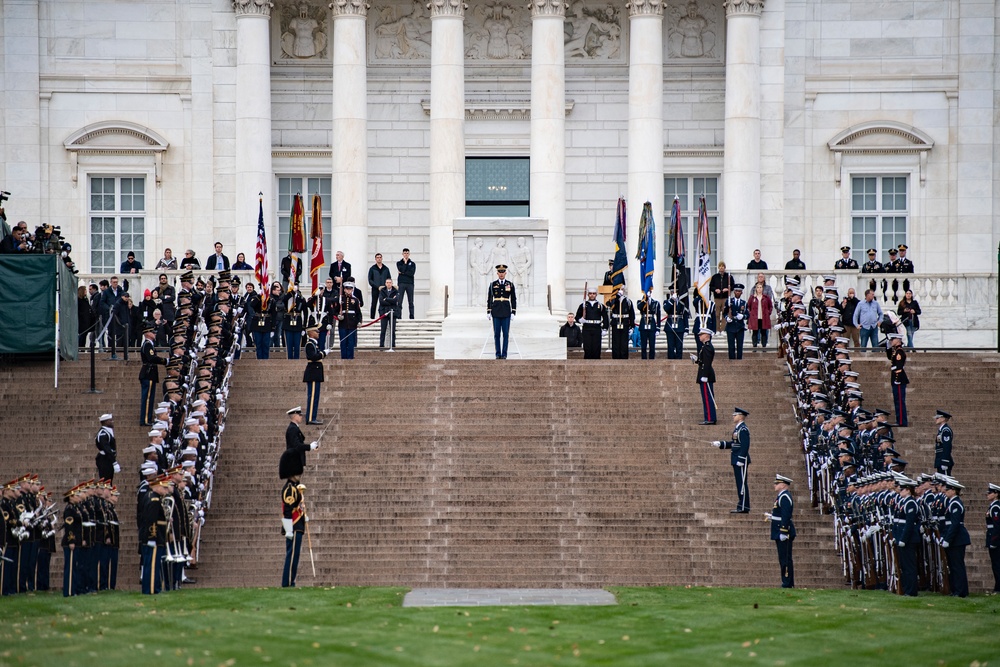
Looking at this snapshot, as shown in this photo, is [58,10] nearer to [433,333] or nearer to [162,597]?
[433,333]

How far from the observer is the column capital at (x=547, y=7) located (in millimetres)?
44875

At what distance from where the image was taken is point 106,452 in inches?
1080

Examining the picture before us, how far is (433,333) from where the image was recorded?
43156 millimetres

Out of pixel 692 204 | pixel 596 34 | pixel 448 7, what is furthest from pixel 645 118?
pixel 448 7

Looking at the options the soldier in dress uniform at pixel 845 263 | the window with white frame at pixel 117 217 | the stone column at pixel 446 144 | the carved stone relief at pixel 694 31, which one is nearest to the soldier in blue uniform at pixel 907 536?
the soldier in dress uniform at pixel 845 263

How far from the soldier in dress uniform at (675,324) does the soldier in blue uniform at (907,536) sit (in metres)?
12.3

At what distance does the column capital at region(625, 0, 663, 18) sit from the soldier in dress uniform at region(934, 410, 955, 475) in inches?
774

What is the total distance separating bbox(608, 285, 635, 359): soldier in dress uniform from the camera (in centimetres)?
3553

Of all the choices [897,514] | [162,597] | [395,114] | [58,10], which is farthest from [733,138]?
[162,597]

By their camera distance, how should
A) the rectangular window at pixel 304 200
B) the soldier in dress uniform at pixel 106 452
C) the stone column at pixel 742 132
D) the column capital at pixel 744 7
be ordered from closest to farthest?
the soldier in dress uniform at pixel 106 452 → the stone column at pixel 742 132 → the column capital at pixel 744 7 → the rectangular window at pixel 304 200

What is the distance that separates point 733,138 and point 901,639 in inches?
1073

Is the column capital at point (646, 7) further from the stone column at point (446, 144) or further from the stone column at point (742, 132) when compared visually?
the stone column at point (446, 144)

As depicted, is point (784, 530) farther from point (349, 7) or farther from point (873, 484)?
point (349, 7)

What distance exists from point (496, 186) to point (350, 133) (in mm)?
5100
